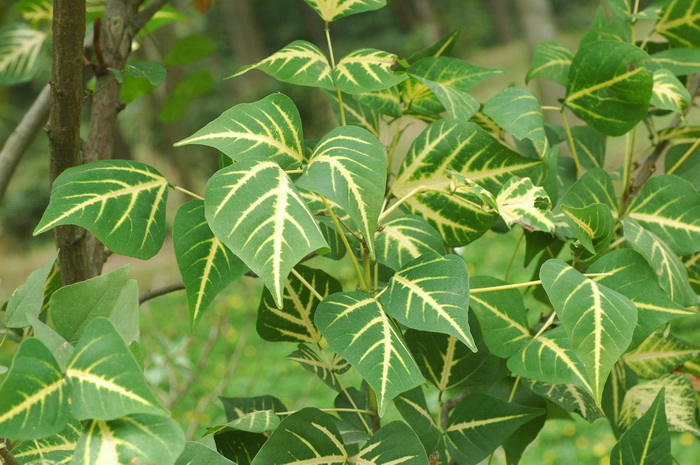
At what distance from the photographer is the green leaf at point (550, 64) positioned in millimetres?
1032

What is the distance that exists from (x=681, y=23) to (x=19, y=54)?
1166 mm

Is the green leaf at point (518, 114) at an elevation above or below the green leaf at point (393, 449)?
above

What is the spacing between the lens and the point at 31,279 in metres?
0.68

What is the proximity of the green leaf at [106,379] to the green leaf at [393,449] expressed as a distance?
0.26 meters

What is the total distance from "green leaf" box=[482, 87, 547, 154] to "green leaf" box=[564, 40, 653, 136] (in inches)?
2.9

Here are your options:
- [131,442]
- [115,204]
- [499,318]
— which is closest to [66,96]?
[115,204]

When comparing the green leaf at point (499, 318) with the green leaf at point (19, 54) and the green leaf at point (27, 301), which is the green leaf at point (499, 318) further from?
the green leaf at point (19, 54)

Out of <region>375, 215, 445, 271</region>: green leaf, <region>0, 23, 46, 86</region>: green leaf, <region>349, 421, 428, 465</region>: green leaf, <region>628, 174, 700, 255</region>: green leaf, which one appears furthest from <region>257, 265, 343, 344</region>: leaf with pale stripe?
<region>0, 23, 46, 86</region>: green leaf

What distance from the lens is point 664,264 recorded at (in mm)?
762

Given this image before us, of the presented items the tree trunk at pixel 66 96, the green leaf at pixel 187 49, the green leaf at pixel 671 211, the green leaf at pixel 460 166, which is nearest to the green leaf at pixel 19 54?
the green leaf at pixel 187 49

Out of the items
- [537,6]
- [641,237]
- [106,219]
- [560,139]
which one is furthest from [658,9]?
[537,6]

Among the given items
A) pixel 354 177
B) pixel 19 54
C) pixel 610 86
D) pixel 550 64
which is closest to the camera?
pixel 354 177

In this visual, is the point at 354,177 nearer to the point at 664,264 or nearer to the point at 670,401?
the point at 664,264

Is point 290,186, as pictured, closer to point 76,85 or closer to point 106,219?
point 106,219
